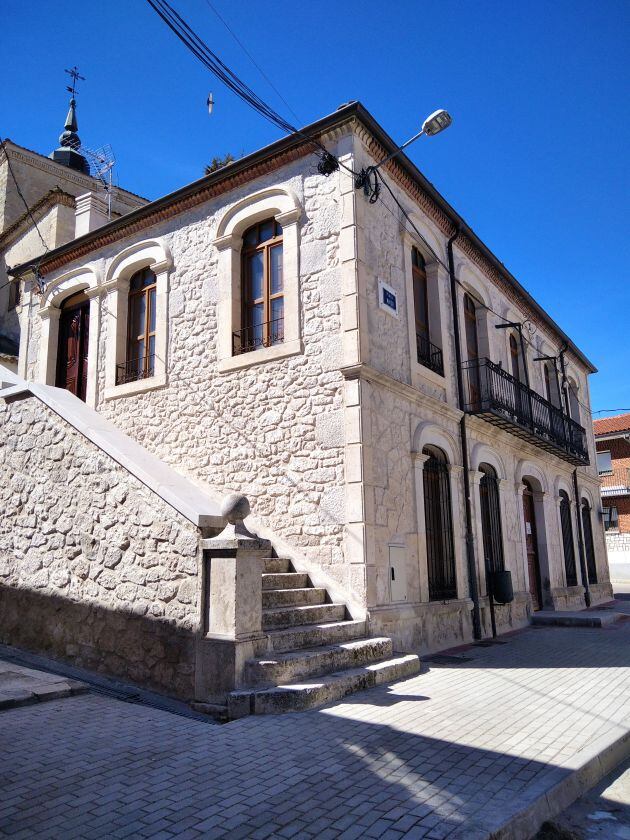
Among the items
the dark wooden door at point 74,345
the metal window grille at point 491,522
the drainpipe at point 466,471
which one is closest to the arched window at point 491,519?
the metal window grille at point 491,522

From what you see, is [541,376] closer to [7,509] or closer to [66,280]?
[66,280]

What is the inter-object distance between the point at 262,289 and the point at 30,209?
12.4 meters

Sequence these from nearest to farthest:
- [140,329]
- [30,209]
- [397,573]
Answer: [397,573]
[140,329]
[30,209]

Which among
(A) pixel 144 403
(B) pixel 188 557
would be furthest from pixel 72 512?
(A) pixel 144 403

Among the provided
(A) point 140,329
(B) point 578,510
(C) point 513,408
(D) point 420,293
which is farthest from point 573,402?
(A) point 140,329

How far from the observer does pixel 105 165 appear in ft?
52.8

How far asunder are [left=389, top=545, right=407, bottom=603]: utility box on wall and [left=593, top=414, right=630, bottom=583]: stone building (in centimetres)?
2410

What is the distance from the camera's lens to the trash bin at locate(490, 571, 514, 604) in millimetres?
9977

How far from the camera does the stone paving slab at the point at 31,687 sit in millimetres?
5105

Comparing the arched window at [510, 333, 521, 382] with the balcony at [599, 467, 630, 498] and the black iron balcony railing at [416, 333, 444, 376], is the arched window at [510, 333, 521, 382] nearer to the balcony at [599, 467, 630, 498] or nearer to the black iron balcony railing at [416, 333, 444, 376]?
the black iron balcony railing at [416, 333, 444, 376]

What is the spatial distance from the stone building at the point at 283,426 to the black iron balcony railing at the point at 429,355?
0.05 m

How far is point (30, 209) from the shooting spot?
18250 millimetres

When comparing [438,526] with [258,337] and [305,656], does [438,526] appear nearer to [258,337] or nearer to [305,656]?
[258,337]

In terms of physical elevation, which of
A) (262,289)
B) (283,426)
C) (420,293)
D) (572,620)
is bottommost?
(572,620)
